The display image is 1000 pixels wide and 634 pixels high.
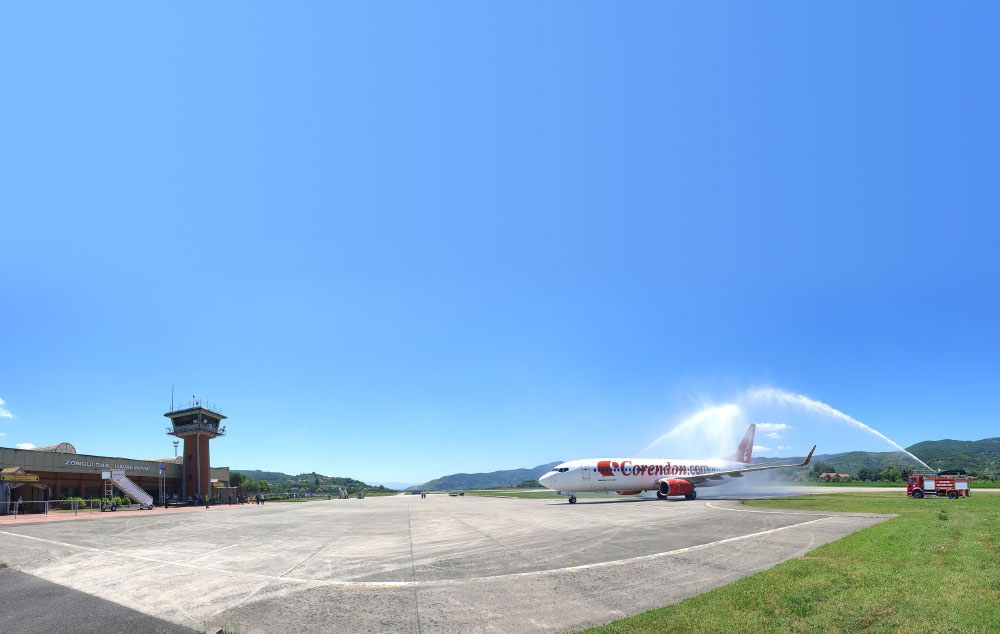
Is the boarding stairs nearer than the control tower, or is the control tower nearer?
the boarding stairs

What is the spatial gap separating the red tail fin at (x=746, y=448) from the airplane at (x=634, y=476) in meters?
13.8

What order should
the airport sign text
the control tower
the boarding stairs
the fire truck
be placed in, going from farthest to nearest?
1. the control tower
2. the boarding stairs
3. the airport sign text
4. the fire truck

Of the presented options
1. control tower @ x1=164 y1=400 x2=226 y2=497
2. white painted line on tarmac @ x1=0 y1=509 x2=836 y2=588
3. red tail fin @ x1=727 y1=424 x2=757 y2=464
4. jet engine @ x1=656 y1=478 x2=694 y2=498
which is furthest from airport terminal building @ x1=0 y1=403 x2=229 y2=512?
red tail fin @ x1=727 y1=424 x2=757 y2=464

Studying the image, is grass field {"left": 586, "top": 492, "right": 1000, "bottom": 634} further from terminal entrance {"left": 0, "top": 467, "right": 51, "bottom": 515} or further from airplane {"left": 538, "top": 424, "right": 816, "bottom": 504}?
terminal entrance {"left": 0, "top": 467, "right": 51, "bottom": 515}

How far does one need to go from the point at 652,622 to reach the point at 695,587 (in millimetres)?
3288

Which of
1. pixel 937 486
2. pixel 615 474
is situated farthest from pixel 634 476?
pixel 937 486

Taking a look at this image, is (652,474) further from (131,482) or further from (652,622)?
(131,482)

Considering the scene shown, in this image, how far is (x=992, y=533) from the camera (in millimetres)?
16781

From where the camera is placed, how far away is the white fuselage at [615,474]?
49688 mm

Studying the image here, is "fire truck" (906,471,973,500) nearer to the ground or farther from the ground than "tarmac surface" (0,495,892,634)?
nearer to the ground

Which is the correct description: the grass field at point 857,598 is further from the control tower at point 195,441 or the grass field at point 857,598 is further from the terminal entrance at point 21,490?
the control tower at point 195,441

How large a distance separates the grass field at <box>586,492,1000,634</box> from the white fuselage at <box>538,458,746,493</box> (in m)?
37.0

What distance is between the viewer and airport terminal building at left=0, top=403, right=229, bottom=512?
56625mm

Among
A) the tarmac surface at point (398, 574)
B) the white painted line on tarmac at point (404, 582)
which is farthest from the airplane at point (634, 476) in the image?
the white painted line on tarmac at point (404, 582)
